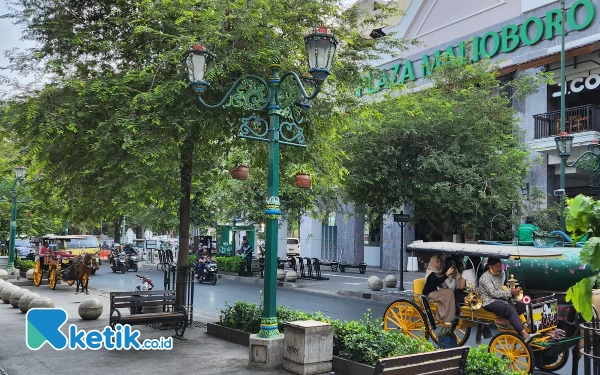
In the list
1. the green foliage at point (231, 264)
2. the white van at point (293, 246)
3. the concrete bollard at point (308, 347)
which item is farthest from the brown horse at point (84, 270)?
the white van at point (293, 246)

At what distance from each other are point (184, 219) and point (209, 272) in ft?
39.4

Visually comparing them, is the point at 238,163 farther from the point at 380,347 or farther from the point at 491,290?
the point at 491,290

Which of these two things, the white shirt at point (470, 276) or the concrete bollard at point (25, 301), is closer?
the white shirt at point (470, 276)

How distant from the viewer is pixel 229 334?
10.5 metres

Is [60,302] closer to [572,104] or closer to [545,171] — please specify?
[545,171]

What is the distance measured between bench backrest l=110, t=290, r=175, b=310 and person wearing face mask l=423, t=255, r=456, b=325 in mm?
4869

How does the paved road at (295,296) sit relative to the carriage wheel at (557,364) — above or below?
below

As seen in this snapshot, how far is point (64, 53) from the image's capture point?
10.5 metres

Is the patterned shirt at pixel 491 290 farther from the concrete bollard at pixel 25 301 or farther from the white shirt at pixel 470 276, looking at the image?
the concrete bollard at pixel 25 301

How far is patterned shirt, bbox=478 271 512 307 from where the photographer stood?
8992 millimetres

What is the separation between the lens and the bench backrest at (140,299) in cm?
991

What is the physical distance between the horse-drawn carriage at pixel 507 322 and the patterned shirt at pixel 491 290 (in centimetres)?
12

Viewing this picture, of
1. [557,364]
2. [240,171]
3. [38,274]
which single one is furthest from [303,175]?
[38,274]

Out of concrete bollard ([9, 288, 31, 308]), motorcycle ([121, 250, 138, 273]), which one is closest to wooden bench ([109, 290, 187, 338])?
concrete bollard ([9, 288, 31, 308])
